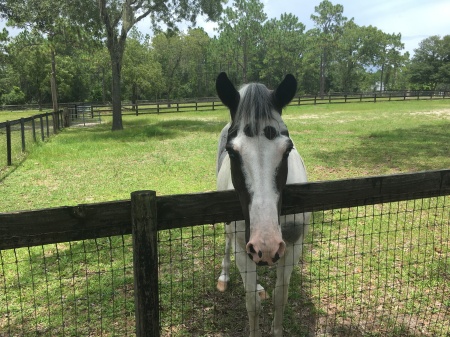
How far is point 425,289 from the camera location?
Answer: 3688 millimetres

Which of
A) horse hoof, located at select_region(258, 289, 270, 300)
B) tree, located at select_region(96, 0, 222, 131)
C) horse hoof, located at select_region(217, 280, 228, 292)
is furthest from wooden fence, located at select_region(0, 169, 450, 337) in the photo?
tree, located at select_region(96, 0, 222, 131)

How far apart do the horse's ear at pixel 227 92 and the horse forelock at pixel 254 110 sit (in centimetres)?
5

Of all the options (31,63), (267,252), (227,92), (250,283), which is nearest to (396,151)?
(250,283)

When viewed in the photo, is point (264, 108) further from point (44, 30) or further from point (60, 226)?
point (44, 30)

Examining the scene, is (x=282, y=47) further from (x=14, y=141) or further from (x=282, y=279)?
(x=282, y=279)

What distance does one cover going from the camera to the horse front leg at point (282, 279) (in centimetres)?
271

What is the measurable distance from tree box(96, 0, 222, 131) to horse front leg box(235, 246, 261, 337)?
689 inches

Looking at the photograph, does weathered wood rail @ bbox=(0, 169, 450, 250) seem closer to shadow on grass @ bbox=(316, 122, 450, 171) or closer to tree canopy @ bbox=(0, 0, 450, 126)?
shadow on grass @ bbox=(316, 122, 450, 171)

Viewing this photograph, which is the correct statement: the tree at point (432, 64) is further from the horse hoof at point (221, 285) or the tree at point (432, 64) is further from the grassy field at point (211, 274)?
the horse hoof at point (221, 285)

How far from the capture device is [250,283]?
263 cm

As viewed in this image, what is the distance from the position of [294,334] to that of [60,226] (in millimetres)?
2270

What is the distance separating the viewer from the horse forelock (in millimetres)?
1972

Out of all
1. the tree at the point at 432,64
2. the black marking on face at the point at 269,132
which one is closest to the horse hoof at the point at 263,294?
the black marking on face at the point at 269,132

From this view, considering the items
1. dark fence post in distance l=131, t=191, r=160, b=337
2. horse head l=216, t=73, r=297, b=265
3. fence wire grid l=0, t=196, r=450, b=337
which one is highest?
horse head l=216, t=73, r=297, b=265
